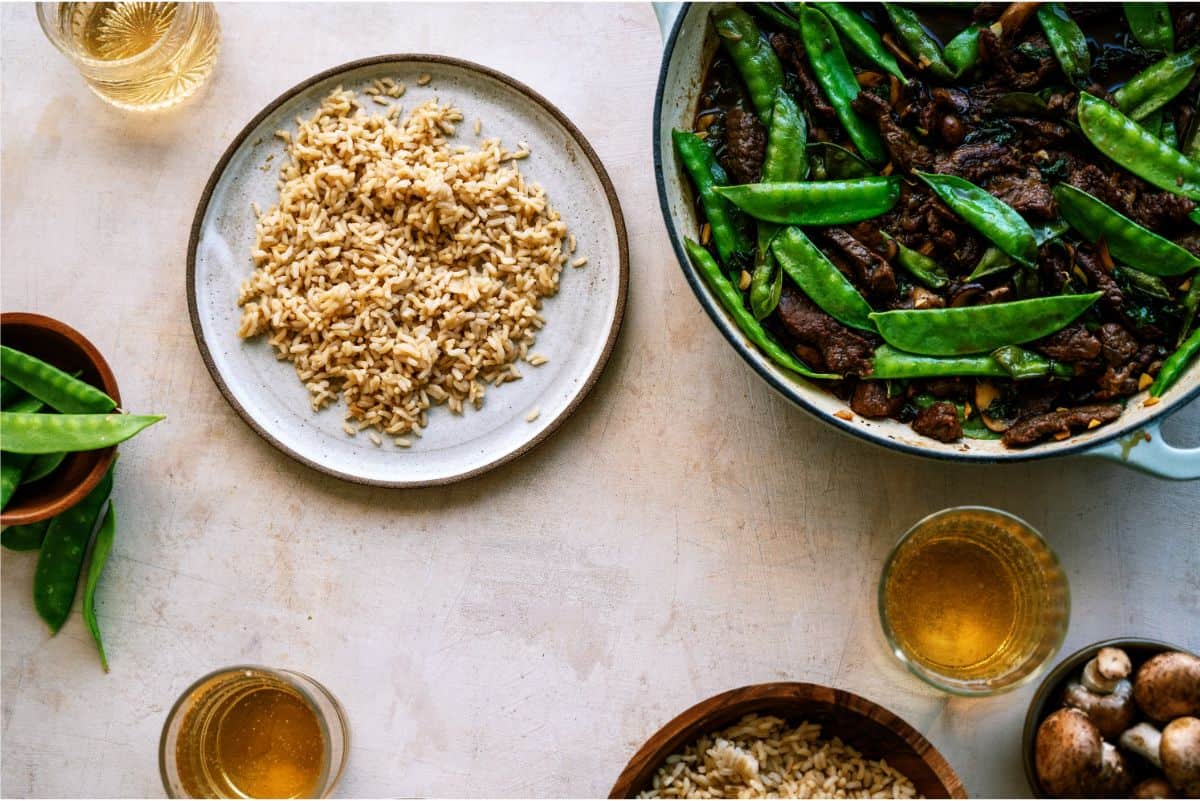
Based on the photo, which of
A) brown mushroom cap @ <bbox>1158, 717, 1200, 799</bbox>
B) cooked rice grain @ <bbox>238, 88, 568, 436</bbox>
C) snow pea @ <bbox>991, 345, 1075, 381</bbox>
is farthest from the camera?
cooked rice grain @ <bbox>238, 88, 568, 436</bbox>

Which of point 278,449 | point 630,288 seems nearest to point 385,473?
point 278,449

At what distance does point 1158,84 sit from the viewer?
175 cm

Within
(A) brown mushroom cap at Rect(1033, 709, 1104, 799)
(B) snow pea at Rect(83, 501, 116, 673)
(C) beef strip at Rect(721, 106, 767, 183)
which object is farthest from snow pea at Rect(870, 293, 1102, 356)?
(B) snow pea at Rect(83, 501, 116, 673)

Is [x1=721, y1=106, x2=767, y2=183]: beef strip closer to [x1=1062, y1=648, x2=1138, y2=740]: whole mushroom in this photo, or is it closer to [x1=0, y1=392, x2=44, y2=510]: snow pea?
[x1=1062, y1=648, x2=1138, y2=740]: whole mushroom

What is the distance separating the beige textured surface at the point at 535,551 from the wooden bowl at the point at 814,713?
17cm

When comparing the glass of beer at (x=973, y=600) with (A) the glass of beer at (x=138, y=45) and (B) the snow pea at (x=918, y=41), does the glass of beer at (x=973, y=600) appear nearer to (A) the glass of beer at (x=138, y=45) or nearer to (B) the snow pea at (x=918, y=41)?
(B) the snow pea at (x=918, y=41)

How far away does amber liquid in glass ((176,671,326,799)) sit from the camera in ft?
6.28

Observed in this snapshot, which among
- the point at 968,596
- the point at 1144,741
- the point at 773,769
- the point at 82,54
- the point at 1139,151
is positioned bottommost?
the point at 773,769

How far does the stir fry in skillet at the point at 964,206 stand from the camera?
1739mm

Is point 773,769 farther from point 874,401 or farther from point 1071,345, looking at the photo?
point 1071,345

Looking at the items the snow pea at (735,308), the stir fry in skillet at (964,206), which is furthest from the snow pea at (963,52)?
the snow pea at (735,308)

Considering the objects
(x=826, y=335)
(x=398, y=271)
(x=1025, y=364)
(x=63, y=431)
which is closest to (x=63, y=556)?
(x=63, y=431)

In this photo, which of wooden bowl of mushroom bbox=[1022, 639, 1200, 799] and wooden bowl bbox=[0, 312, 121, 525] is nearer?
wooden bowl of mushroom bbox=[1022, 639, 1200, 799]

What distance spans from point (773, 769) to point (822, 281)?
888 millimetres
